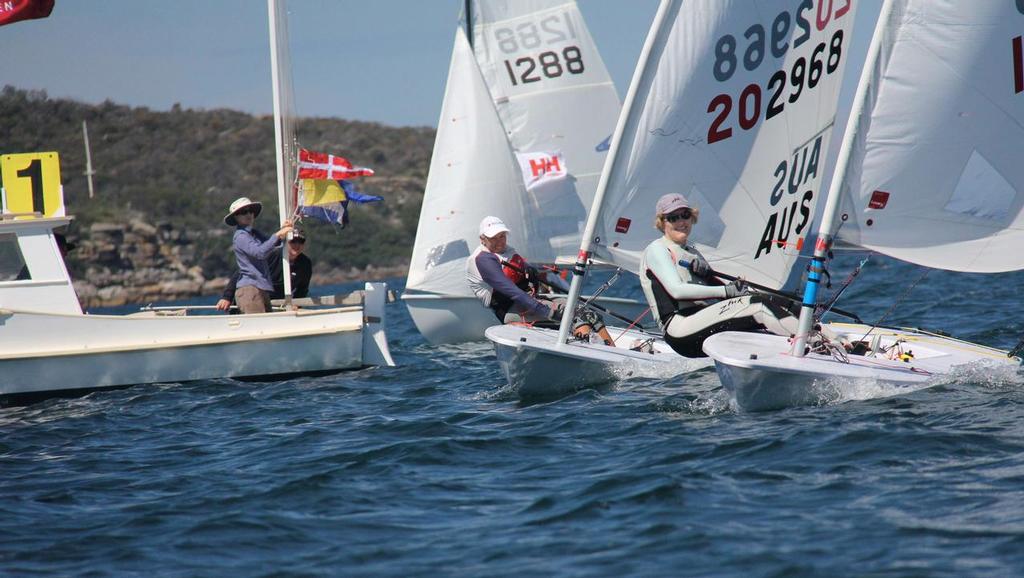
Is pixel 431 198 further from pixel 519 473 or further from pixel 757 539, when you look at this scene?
pixel 757 539

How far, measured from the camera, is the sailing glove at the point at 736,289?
8.41 meters

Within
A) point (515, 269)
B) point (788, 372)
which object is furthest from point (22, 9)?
point (788, 372)

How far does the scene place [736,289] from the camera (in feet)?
28.1

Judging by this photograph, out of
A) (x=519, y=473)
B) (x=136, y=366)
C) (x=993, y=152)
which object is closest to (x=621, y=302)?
(x=136, y=366)

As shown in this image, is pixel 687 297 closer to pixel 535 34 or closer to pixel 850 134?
pixel 850 134

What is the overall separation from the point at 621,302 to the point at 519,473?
30.5 ft

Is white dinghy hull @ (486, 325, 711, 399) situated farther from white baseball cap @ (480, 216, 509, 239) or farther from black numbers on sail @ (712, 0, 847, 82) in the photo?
black numbers on sail @ (712, 0, 847, 82)

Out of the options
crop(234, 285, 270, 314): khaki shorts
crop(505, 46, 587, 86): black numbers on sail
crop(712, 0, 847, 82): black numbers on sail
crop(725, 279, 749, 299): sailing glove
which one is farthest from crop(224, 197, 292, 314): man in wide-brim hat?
crop(505, 46, 587, 86): black numbers on sail

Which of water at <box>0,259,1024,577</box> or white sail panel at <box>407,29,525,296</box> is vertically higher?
white sail panel at <box>407,29,525,296</box>

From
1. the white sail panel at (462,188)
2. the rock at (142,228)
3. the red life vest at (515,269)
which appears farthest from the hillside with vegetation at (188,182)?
the red life vest at (515,269)

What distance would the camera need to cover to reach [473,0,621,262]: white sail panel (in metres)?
17.2

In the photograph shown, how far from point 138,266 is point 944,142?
47374 mm

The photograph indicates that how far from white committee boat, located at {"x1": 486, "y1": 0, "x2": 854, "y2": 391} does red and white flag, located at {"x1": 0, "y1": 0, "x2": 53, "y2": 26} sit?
7192mm

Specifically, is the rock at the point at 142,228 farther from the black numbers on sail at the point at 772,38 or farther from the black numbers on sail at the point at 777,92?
the black numbers on sail at the point at 772,38
